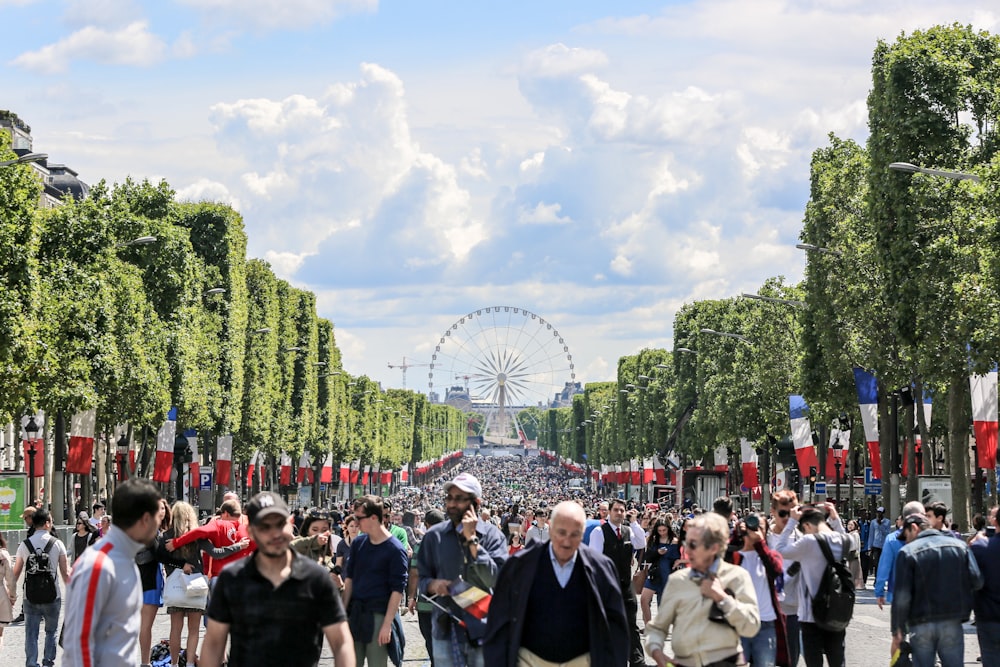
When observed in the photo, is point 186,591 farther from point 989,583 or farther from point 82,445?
point 82,445

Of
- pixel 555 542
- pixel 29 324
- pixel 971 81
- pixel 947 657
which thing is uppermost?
pixel 971 81

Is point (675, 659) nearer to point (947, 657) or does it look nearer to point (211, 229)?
point (947, 657)

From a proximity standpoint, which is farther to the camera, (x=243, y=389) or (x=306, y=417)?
(x=306, y=417)

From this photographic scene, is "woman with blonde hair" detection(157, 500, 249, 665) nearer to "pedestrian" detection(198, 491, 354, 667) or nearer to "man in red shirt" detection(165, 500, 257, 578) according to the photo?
"man in red shirt" detection(165, 500, 257, 578)

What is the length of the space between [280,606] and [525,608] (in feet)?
6.99

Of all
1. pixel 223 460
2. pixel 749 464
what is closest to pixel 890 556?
pixel 223 460

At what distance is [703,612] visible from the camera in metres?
10.9

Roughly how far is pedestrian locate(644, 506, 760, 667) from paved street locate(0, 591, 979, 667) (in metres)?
11.6

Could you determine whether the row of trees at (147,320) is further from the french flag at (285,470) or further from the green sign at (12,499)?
the green sign at (12,499)


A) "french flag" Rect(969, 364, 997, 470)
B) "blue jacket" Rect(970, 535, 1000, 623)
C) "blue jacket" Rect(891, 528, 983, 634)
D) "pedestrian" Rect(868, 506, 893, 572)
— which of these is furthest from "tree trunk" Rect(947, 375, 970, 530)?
"blue jacket" Rect(891, 528, 983, 634)

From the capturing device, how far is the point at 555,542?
10.9 meters

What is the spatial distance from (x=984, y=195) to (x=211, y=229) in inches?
1767

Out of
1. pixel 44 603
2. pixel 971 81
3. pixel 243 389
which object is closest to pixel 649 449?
pixel 243 389

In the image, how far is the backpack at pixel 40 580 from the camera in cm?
2008
